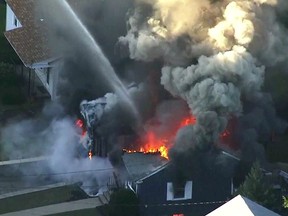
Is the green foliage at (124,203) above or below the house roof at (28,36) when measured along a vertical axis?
below

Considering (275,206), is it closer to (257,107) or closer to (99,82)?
(257,107)

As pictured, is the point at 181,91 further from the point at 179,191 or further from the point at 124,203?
the point at 124,203

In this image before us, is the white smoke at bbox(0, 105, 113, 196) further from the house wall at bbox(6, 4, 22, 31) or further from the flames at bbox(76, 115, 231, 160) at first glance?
the house wall at bbox(6, 4, 22, 31)

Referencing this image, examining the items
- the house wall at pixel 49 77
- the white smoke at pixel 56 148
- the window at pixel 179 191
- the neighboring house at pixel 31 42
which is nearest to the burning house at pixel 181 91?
the window at pixel 179 191

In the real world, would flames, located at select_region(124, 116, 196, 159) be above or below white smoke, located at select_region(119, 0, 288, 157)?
below

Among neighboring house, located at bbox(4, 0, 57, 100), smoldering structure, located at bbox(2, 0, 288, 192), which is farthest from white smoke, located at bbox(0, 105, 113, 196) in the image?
neighboring house, located at bbox(4, 0, 57, 100)

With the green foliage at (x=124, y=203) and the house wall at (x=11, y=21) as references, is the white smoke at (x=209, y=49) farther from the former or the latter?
the house wall at (x=11, y=21)
